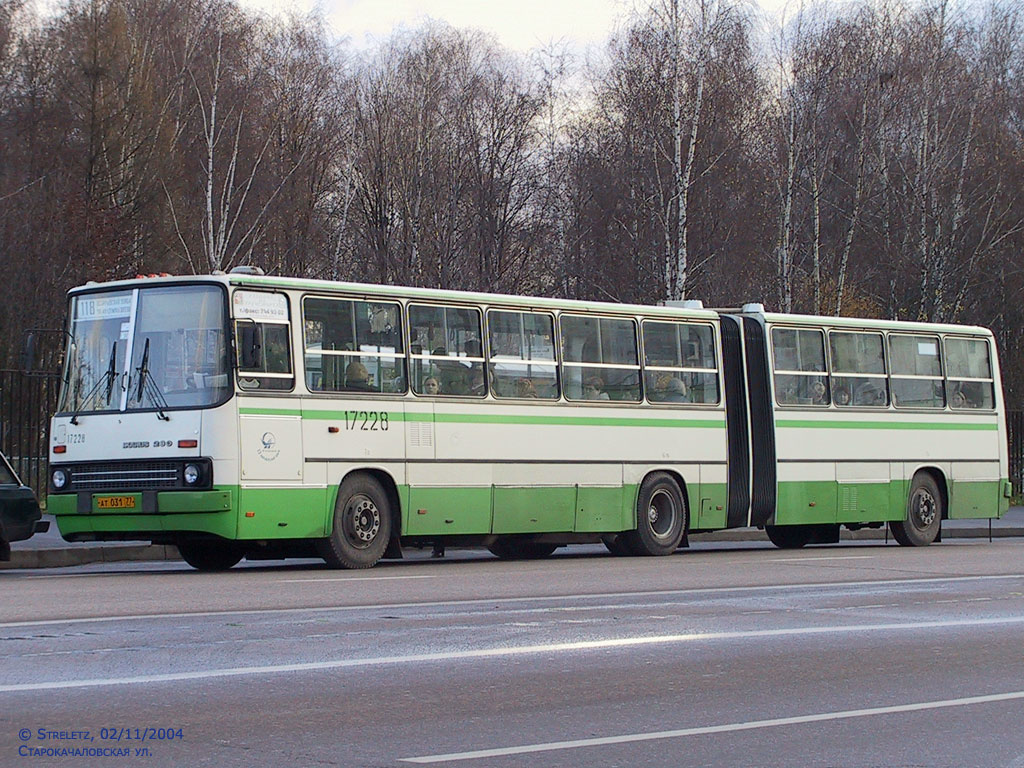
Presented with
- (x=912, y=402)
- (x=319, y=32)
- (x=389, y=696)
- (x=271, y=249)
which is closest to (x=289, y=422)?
(x=389, y=696)

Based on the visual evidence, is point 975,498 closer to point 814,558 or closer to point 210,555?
point 814,558

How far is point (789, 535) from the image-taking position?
25000 millimetres

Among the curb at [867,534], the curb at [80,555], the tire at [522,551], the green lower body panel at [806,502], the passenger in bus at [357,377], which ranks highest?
the passenger in bus at [357,377]

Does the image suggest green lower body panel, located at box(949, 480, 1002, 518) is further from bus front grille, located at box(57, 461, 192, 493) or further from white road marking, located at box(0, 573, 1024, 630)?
bus front grille, located at box(57, 461, 192, 493)

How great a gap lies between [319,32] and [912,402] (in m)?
37.1

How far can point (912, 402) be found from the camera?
973 inches

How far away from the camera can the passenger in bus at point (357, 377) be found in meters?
17.9

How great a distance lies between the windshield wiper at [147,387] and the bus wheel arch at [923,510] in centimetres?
1211

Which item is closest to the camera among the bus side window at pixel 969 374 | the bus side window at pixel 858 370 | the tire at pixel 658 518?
the tire at pixel 658 518

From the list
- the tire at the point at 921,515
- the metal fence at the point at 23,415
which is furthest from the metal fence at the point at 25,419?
the tire at the point at 921,515

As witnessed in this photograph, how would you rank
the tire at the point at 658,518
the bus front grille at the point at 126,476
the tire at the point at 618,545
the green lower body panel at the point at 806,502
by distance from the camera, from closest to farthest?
the bus front grille at the point at 126,476 < the tire at the point at 658,518 < the tire at the point at 618,545 < the green lower body panel at the point at 806,502

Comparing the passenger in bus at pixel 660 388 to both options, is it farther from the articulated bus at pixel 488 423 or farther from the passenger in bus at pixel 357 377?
the passenger in bus at pixel 357 377

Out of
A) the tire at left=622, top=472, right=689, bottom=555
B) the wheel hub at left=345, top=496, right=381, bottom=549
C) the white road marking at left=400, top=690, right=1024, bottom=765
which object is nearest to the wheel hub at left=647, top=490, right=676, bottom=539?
the tire at left=622, top=472, right=689, bottom=555

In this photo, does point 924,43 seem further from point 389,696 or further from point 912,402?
point 389,696
